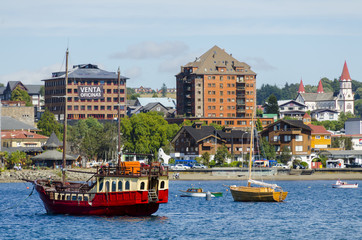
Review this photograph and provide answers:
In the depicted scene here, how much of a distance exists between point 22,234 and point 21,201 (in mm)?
34610

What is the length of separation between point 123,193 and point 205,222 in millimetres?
8578

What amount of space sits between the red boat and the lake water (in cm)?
94

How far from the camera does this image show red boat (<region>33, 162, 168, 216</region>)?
70500mm

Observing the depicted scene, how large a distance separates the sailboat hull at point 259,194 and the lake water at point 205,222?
104 centimetres

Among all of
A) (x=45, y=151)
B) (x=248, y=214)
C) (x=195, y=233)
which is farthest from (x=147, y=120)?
(x=195, y=233)

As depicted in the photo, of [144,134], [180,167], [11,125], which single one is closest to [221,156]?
[180,167]

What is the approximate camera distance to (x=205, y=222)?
241ft

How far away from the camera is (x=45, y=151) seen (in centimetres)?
15938

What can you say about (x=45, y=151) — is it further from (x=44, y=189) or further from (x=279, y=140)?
(x=44, y=189)

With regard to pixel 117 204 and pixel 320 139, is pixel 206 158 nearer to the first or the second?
pixel 320 139

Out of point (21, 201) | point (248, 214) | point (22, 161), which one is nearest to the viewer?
point (248, 214)

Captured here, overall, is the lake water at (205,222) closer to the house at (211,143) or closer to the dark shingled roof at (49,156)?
the dark shingled roof at (49,156)

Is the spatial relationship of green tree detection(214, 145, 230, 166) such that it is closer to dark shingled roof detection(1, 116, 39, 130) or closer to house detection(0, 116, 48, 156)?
house detection(0, 116, 48, 156)

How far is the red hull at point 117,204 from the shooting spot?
7062 centimetres
